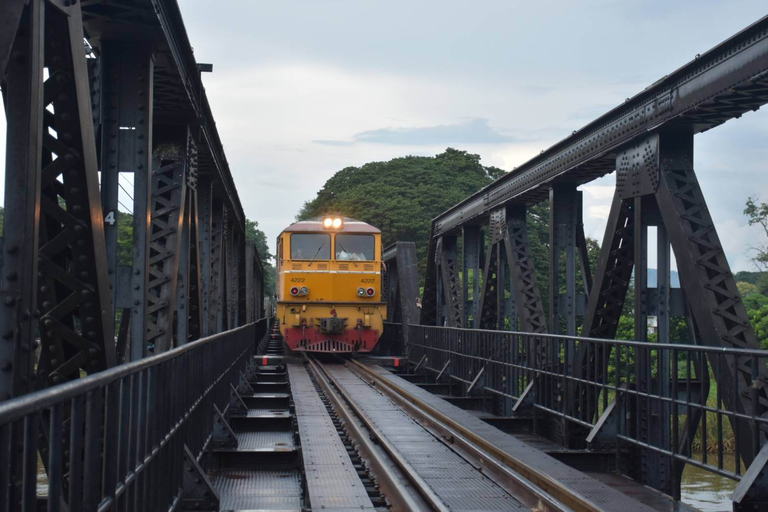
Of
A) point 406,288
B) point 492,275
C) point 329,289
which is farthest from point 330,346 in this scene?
point 492,275

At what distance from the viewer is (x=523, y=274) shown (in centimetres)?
1509

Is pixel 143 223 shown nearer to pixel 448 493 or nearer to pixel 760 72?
pixel 448 493

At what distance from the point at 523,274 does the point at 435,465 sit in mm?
6644

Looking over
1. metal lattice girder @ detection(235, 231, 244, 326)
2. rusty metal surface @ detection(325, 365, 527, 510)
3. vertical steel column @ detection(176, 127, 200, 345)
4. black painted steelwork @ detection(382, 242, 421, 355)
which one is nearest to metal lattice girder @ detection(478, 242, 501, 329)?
rusty metal surface @ detection(325, 365, 527, 510)

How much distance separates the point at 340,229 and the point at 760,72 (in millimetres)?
17599

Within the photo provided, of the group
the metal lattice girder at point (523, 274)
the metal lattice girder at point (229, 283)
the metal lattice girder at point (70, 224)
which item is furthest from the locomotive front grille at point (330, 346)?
the metal lattice girder at point (70, 224)

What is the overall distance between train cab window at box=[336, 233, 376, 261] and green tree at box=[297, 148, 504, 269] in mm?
29298

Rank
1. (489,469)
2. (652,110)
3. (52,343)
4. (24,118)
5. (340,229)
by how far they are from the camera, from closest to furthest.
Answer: (24,118) → (52,343) → (489,469) → (652,110) → (340,229)

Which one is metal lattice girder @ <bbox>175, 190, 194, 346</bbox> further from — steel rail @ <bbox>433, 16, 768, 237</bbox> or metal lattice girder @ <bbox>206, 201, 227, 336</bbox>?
steel rail @ <bbox>433, 16, 768, 237</bbox>

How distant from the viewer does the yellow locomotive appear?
936 inches

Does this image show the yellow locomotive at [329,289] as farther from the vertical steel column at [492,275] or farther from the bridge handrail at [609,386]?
the vertical steel column at [492,275]

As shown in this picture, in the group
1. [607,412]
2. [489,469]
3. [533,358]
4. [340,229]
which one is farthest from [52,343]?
[340,229]

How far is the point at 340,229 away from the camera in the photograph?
80.6 feet

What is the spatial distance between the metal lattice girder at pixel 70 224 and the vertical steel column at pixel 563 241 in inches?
340
